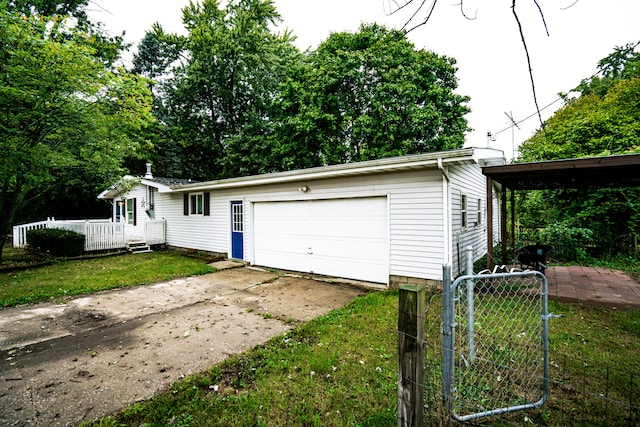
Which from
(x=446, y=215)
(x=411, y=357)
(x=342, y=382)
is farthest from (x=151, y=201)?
(x=411, y=357)

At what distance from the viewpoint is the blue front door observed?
10.0 meters

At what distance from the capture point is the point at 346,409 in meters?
2.56

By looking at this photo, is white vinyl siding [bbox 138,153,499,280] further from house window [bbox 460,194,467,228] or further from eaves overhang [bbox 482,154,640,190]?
eaves overhang [bbox 482,154,640,190]

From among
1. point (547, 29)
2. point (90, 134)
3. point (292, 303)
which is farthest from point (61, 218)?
point (547, 29)

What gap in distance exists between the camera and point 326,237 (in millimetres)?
7703

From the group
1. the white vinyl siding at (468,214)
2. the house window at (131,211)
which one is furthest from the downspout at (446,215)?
the house window at (131,211)

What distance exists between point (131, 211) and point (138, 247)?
336 centimetres

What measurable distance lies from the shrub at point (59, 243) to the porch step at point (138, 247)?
5.26 feet

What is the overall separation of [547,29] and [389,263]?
216 inches

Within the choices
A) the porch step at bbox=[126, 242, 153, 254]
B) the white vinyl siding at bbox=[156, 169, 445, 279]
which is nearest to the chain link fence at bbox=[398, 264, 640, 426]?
the white vinyl siding at bbox=[156, 169, 445, 279]

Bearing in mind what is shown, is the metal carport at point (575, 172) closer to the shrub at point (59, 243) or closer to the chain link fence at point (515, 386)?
the chain link fence at point (515, 386)

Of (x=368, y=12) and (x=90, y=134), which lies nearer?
(x=368, y=12)

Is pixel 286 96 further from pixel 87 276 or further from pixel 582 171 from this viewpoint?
pixel 582 171

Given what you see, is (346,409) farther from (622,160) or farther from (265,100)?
(265,100)
